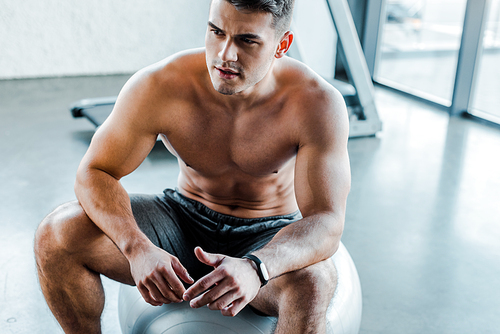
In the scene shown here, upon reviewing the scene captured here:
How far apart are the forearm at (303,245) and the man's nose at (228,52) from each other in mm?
431

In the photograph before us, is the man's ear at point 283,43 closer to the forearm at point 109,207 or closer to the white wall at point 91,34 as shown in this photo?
the forearm at point 109,207

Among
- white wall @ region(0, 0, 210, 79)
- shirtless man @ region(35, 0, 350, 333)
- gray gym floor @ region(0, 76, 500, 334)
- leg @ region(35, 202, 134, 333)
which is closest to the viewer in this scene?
shirtless man @ region(35, 0, 350, 333)

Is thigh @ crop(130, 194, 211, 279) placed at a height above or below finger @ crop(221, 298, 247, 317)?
below

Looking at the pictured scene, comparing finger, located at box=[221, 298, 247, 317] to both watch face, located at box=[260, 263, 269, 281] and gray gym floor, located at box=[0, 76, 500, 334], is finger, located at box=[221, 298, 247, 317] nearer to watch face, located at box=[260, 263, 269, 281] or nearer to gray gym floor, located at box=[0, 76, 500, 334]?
watch face, located at box=[260, 263, 269, 281]

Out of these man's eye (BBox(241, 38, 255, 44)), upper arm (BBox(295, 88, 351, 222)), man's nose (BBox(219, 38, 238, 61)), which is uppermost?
man's eye (BBox(241, 38, 255, 44))

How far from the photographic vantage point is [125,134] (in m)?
1.26

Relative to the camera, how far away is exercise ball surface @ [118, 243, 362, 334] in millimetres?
1140

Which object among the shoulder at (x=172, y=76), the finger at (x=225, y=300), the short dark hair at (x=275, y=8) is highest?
the short dark hair at (x=275, y=8)

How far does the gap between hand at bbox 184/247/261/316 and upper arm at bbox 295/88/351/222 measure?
0.94ft

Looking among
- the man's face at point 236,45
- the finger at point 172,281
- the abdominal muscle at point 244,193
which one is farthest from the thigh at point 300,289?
the man's face at point 236,45

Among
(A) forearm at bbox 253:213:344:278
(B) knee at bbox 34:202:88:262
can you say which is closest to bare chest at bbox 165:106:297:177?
(A) forearm at bbox 253:213:344:278

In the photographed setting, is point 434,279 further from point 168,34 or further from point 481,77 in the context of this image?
point 168,34

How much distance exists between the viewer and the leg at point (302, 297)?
101cm

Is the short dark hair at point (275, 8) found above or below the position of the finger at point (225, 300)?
above
